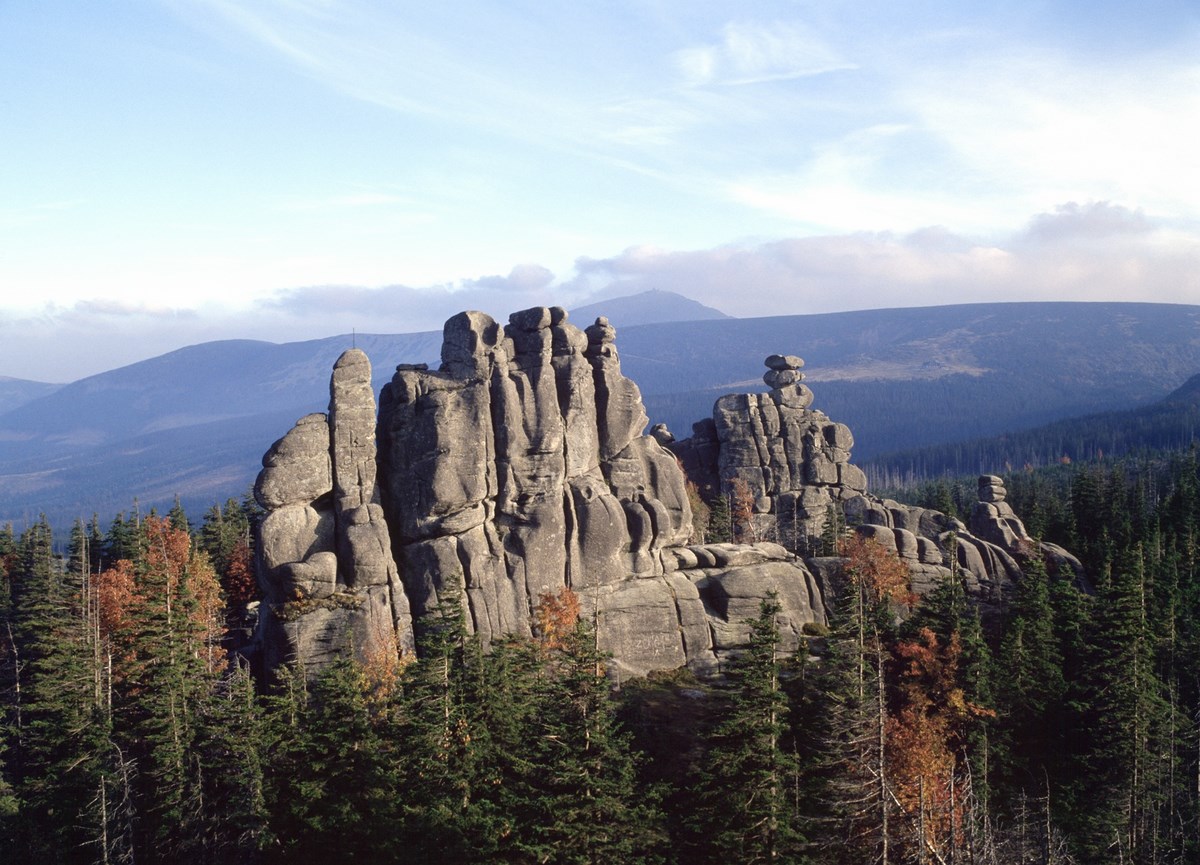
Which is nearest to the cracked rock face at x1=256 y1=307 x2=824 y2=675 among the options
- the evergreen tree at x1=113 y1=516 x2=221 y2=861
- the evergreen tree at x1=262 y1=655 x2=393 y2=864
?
the evergreen tree at x1=113 y1=516 x2=221 y2=861

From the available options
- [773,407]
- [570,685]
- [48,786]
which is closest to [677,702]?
[570,685]

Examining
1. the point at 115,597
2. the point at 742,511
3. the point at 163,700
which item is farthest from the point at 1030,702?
the point at 115,597

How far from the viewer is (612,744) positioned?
42.3 meters

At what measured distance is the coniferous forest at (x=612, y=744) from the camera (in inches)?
1655

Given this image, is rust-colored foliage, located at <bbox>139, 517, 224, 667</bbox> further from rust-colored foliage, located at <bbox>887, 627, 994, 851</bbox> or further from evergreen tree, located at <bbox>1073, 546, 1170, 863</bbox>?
evergreen tree, located at <bbox>1073, 546, 1170, 863</bbox>

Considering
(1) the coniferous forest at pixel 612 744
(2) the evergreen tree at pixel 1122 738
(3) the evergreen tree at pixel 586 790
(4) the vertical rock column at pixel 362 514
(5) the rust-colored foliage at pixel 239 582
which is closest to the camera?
(3) the evergreen tree at pixel 586 790

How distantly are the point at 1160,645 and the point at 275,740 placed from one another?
2084 inches

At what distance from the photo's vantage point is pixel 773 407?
106438 mm

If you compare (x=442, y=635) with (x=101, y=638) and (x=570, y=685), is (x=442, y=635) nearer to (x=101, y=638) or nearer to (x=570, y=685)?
(x=570, y=685)

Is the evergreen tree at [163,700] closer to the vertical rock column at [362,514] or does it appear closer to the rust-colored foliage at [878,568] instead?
the vertical rock column at [362,514]

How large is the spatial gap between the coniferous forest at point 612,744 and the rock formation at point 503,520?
2.93m

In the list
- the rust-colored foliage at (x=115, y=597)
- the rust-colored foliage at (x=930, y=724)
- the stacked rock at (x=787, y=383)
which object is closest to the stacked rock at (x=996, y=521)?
the stacked rock at (x=787, y=383)

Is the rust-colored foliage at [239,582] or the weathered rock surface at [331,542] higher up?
the weathered rock surface at [331,542]

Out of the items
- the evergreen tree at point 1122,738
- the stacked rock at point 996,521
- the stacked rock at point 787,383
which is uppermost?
the stacked rock at point 787,383
